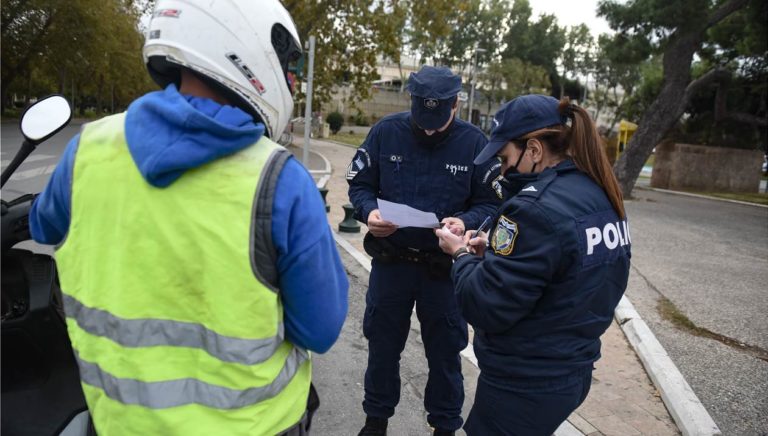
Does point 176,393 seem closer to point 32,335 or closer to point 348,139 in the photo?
point 32,335

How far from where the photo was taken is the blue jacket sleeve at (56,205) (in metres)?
1.41

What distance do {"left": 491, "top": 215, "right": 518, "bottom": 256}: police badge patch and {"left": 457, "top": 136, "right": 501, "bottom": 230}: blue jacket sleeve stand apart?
1.09 m

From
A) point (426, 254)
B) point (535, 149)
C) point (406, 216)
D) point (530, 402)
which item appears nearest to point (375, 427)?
point (426, 254)

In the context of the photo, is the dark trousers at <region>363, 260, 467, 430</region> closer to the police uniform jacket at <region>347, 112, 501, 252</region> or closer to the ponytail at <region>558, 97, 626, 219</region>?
the police uniform jacket at <region>347, 112, 501, 252</region>

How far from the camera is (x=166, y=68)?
148cm

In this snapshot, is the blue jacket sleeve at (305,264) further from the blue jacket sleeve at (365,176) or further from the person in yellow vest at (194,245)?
the blue jacket sleeve at (365,176)

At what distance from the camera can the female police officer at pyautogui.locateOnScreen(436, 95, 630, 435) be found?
1.88 meters

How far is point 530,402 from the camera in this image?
2033mm

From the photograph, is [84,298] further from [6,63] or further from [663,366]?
[6,63]

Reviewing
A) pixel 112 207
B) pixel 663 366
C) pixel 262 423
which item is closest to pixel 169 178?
pixel 112 207

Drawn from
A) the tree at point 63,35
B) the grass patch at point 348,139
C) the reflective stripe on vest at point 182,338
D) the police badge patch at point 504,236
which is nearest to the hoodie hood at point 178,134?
the reflective stripe on vest at point 182,338

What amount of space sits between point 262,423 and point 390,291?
179 cm

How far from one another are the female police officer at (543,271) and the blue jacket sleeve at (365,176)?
3.84ft

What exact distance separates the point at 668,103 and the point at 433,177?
15611 millimetres
